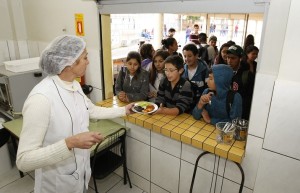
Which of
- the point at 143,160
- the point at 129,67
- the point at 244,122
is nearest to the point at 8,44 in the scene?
the point at 129,67

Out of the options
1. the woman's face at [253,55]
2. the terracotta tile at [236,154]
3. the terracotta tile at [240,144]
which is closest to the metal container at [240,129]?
the terracotta tile at [240,144]

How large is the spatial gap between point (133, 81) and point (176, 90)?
0.54 m

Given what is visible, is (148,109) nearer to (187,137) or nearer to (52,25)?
(187,137)

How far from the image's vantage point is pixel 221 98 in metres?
1.71

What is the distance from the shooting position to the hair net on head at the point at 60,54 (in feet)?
4.12

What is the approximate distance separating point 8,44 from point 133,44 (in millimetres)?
3292

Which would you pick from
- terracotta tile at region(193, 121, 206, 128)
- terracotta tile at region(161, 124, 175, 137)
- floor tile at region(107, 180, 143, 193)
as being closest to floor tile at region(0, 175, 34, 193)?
floor tile at region(107, 180, 143, 193)

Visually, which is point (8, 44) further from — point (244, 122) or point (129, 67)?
point (244, 122)

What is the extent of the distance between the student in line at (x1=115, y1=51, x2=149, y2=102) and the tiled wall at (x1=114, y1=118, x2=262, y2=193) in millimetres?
268

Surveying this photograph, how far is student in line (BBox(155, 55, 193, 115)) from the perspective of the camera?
1.95 m

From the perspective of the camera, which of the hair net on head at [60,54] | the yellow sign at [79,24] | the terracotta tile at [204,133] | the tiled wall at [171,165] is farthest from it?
the yellow sign at [79,24]

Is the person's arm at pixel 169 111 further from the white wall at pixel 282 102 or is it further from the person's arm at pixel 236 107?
the white wall at pixel 282 102

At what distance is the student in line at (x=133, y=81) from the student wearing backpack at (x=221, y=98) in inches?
27.6

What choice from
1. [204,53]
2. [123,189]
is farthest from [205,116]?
[204,53]
